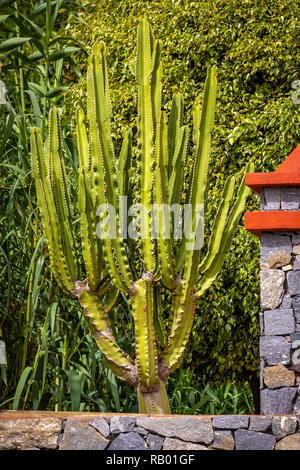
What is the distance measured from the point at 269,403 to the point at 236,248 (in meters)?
1.74

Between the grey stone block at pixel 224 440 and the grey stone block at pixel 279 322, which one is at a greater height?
the grey stone block at pixel 279 322

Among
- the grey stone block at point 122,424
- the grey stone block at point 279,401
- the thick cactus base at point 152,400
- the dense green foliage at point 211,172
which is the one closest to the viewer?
the grey stone block at point 122,424

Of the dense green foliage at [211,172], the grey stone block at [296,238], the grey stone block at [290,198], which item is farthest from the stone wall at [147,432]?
the grey stone block at [290,198]

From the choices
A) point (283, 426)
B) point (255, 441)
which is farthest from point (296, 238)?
point (255, 441)

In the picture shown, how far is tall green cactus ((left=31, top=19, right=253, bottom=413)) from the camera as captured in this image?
4.52 meters

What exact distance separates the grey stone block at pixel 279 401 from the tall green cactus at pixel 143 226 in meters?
0.60

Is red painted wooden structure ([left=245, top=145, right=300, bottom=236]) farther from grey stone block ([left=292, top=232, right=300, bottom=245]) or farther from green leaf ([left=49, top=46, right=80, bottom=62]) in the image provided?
green leaf ([left=49, top=46, right=80, bottom=62])

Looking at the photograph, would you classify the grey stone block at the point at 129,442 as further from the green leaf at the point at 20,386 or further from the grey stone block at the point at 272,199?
the grey stone block at the point at 272,199

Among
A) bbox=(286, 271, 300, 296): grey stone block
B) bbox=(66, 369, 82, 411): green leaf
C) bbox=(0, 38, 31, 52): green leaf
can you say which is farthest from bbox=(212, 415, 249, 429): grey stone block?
bbox=(0, 38, 31, 52): green leaf

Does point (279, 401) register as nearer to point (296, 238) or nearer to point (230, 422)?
point (230, 422)

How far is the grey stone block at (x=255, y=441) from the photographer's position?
408 cm
